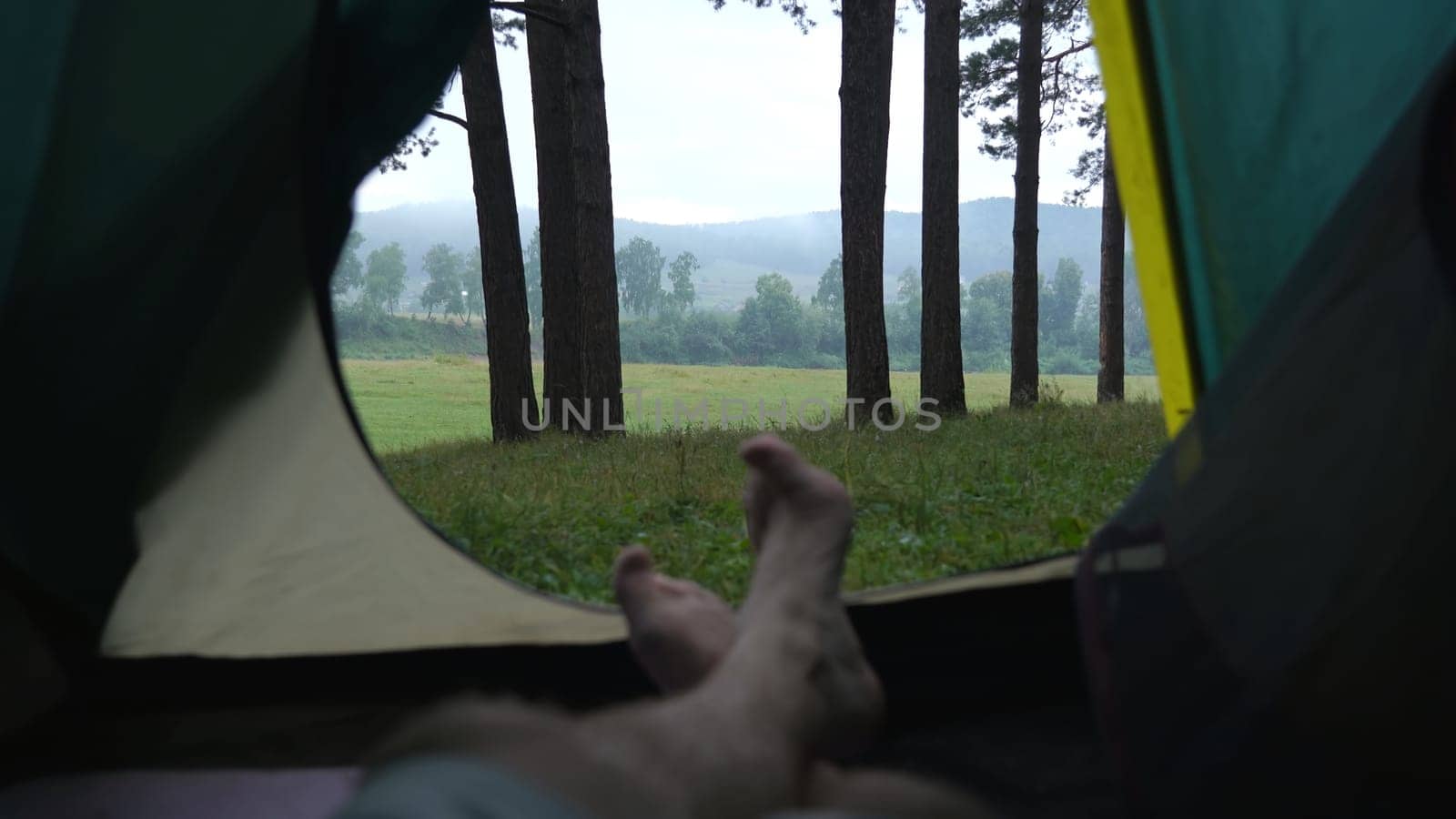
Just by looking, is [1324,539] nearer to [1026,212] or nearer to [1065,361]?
[1026,212]

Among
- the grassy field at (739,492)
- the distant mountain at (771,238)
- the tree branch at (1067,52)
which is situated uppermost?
the distant mountain at (771,238)

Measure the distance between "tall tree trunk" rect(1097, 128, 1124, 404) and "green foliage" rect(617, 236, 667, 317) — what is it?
45.7 meters

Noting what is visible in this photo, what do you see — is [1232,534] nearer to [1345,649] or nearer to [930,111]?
[1345,649]

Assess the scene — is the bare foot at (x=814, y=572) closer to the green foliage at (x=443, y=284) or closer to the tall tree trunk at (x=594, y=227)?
the tall tree trunk at (x=594, y=227)

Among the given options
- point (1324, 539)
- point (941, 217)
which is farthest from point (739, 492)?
point (941, 217)

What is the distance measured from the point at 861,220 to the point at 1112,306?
4.67 meters

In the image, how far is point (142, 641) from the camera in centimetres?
145

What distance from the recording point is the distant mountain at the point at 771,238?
80000 mm

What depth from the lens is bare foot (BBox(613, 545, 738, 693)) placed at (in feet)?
4.05

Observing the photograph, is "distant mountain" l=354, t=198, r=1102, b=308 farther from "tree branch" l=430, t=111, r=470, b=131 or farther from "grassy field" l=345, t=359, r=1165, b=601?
"grassy field" l=345, t=359, r=1165, b=601

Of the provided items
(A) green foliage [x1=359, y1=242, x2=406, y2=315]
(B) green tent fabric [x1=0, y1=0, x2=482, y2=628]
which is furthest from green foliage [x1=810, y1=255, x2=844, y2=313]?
(B) green tent fabric [x1=0, y1=0, x2=482, y2=628]

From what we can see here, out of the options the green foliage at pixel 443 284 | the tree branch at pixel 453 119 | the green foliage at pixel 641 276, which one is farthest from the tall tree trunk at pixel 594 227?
the green foliage at pixel 641 276

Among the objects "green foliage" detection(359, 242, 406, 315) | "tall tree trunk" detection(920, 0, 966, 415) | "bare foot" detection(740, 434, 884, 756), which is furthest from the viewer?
"green foliage" detection(359, 242, 406, 315)

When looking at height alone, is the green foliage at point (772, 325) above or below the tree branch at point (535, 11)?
below
